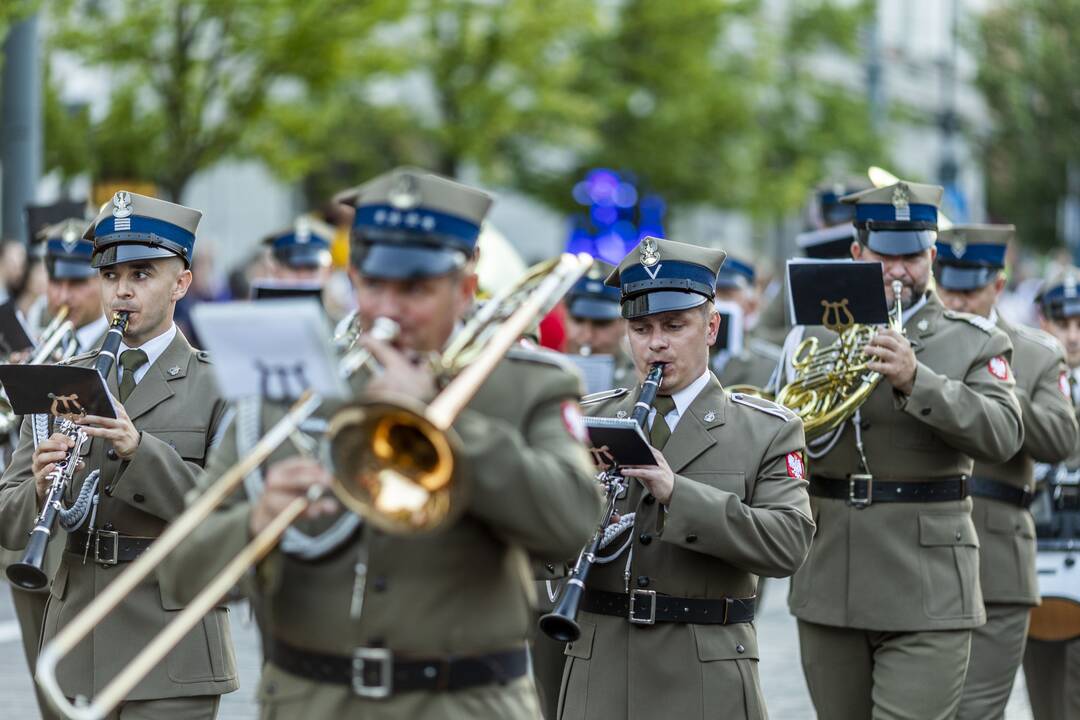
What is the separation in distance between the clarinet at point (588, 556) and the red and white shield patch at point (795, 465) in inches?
18.4

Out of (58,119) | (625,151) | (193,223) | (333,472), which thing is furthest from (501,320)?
(625,151)

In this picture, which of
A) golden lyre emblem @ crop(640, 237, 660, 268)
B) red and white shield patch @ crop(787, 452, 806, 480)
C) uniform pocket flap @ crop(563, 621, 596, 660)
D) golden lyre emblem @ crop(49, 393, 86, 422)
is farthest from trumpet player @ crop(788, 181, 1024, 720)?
golden lyre emblem @ crop(49, 393, 86, 422)

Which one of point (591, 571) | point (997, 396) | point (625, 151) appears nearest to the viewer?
point (591, 571)

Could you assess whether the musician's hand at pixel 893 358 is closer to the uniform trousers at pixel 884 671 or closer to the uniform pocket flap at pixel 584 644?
the uniform trousers at pixel 884 671

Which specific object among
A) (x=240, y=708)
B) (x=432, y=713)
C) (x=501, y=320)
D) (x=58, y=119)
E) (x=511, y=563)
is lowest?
(x=240, y=708)

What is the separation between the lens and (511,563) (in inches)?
171

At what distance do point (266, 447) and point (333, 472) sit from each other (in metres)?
0.27

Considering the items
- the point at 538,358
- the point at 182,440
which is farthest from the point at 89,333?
the point at 538,358

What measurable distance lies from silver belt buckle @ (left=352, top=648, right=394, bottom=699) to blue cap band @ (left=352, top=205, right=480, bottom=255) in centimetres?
92

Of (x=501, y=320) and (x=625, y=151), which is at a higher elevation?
(x=625, y=151)

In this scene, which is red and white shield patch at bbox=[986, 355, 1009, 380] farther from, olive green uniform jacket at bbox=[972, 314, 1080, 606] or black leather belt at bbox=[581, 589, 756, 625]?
black leather belt at bbox=[581, 589, 756, 625]

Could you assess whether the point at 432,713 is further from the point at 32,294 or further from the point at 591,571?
the point at 32,294

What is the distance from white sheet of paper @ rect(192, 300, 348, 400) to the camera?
395 cm

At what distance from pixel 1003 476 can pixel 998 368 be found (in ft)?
3.04
